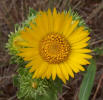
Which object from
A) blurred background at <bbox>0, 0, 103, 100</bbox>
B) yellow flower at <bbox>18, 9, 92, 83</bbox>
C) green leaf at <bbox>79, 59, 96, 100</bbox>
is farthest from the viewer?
blurred background at <bbox>0, 0, 103, 100</bbox>

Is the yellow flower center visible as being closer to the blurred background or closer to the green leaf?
the green leaf

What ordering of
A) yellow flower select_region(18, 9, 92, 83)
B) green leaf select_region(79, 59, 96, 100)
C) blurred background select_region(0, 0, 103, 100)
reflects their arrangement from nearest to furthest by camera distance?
yellow flower select_region(18, 9, 92, 83)
green leaf select_region(79, 59, 96, 100)
blurred background select_region(0, 0, 103, 100)

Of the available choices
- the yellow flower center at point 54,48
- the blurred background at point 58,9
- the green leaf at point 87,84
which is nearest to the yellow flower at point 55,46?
the yellow flower center at point 54,48

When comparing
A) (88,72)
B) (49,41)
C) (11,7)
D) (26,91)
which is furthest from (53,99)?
(11,7)

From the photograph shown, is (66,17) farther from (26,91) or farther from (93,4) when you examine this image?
(93,4)

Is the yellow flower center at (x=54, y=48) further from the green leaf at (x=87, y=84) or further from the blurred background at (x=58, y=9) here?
the blurred background at (x=58, y=9)

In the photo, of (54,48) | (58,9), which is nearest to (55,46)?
(54,48)

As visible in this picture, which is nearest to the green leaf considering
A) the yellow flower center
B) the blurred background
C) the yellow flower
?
the yellow flower

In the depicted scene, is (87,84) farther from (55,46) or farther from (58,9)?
(58,9)
